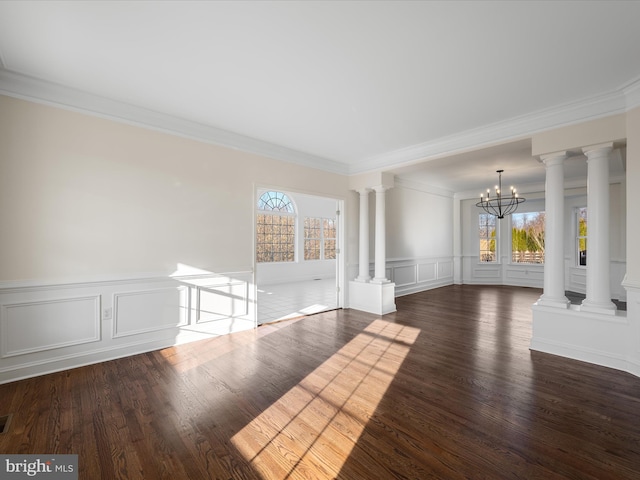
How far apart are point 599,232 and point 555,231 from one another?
0.37 meters

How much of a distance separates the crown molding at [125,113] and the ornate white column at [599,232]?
12.3 ft

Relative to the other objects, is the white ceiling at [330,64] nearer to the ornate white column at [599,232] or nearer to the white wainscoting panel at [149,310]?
the ornate white column at [599,232]

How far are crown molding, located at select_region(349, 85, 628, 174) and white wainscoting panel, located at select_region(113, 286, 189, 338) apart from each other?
3.77 meters

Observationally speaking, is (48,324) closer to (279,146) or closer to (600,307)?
(279,146)

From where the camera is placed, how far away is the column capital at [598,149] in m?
3.09

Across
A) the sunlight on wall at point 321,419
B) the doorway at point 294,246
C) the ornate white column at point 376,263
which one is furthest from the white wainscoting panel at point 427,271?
the sunlight on wall at point 321,419

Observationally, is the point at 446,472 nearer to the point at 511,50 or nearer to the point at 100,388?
the point at 100,388

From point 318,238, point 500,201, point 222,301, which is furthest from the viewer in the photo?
point 318,238

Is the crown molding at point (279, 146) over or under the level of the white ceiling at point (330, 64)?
under

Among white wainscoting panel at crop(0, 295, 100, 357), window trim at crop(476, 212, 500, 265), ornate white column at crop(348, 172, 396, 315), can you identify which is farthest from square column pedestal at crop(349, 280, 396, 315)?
window trim at crop(476, 212, 500, 265)

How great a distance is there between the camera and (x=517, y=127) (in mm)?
3588

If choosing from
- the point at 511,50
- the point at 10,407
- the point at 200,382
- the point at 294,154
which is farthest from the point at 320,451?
→ the point at 294,154

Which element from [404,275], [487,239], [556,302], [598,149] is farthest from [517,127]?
[487,239]

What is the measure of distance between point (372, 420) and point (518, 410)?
111cm
